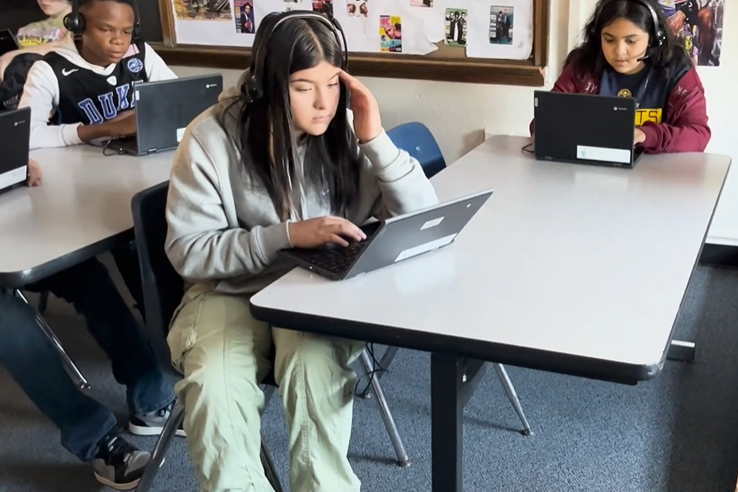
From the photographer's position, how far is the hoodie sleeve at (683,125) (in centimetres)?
196

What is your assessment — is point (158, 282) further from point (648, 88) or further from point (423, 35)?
point (423, 35)

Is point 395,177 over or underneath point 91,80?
underneath

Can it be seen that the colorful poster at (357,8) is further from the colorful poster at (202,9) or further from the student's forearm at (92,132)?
the student's forearm at (92,132)

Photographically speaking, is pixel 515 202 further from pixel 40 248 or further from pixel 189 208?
pixel 40 248

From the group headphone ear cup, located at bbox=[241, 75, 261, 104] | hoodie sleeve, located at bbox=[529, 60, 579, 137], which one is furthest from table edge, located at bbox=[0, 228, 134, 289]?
hoodie sleeve, located at bbox=[529, 60, 579, 137]

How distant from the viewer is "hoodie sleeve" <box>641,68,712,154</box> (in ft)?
6.44

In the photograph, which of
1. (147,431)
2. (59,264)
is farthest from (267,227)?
(147,431)

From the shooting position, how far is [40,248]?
1.42m

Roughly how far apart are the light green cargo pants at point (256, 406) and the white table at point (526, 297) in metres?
0.17

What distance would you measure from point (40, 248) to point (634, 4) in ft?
4.94

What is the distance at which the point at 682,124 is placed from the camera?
2.00m

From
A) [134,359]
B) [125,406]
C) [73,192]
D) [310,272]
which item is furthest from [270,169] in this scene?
[125,406]

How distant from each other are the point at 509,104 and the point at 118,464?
1.67 m

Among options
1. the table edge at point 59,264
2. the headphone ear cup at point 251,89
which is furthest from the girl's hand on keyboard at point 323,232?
the table edge at point 59,264
